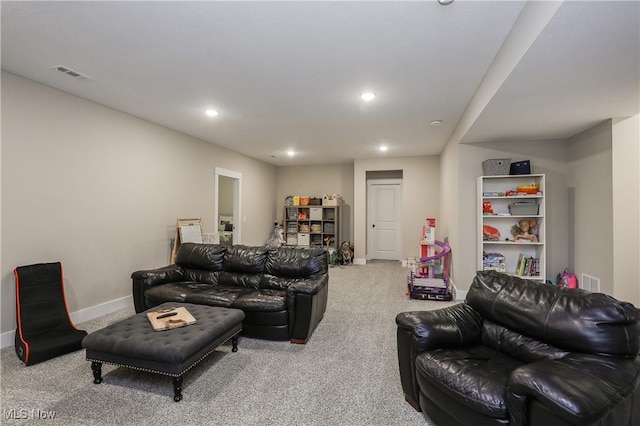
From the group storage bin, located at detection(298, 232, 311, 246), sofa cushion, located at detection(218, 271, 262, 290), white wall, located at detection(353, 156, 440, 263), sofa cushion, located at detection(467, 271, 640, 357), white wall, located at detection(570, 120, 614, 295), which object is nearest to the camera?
sofa cushion, located at detection(467, 271, 640, 357)

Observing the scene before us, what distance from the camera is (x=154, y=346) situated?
6.81 ft

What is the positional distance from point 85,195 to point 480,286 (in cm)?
430

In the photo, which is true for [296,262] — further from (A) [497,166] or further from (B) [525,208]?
(B) [525,208]

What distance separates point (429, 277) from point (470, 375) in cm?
329

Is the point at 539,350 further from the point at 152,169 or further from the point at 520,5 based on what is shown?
the point at 152,169

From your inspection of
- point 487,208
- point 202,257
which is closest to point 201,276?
point 202,257

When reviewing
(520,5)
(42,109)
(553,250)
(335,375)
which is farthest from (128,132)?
(553,250)

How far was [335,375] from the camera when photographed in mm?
2436

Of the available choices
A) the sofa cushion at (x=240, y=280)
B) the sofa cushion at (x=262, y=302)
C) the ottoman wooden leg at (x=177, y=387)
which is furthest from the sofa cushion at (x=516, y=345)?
the sofa cushion at (x=240, y=280)

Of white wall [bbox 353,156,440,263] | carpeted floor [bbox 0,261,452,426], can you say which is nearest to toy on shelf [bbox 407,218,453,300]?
carpeted floor [bbox 0,261,452,426]

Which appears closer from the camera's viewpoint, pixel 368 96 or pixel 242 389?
pixel 242 389

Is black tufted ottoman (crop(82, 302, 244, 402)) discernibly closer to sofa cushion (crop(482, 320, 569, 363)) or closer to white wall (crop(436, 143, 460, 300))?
sofa cushion (crop(482, 320, 569, 363))

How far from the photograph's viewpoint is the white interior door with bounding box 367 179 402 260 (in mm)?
7828

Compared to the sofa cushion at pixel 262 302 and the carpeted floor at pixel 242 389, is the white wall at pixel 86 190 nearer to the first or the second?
the carpeted floor at pixel 242 389
